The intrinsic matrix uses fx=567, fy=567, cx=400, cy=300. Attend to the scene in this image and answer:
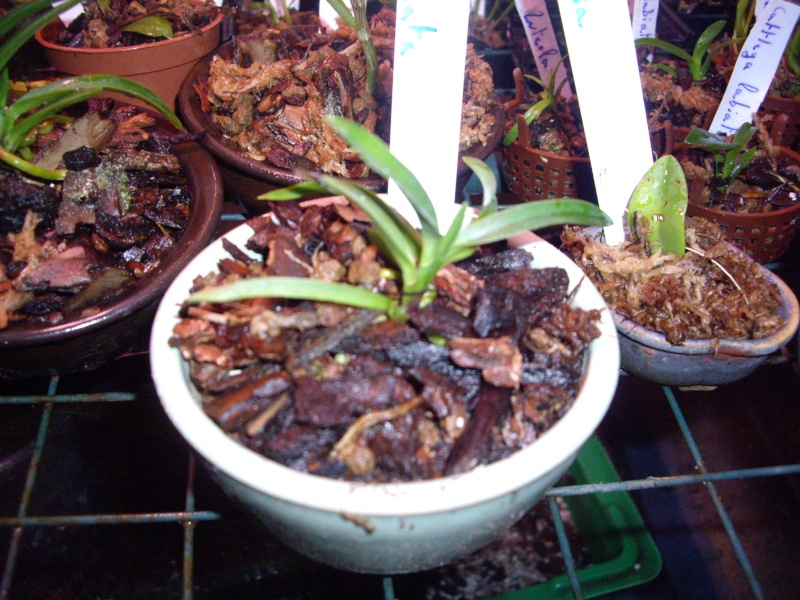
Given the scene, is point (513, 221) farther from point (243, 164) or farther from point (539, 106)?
point (539, 106)

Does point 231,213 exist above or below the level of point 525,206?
below

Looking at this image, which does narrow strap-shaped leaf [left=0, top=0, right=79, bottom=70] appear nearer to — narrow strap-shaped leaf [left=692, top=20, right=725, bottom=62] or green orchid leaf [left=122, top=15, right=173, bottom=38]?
green orchid leaf [left=122, top=15, right=173, bottom=38]

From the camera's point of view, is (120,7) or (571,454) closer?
(571,454)

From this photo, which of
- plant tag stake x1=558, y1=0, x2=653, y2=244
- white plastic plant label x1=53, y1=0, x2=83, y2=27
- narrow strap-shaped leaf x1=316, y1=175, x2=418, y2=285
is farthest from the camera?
white plastic plant label x1=53, y1=0, x2=83, y2=27

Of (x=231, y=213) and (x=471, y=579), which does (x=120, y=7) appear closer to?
(x=231, y=213)

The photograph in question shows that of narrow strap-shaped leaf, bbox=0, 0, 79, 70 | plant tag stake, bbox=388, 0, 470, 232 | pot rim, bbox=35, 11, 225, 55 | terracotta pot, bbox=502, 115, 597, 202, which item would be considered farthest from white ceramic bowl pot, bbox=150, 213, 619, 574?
pot rim, bbox=35, 11, 225, 55

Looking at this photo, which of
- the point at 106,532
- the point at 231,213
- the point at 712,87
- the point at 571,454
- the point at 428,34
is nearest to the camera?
the point at 571,454

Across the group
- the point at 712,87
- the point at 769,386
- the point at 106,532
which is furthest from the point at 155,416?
the point at 712,87

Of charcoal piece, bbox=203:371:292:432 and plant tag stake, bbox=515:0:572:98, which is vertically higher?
plant tag stake, bbox=515:0:572:98
